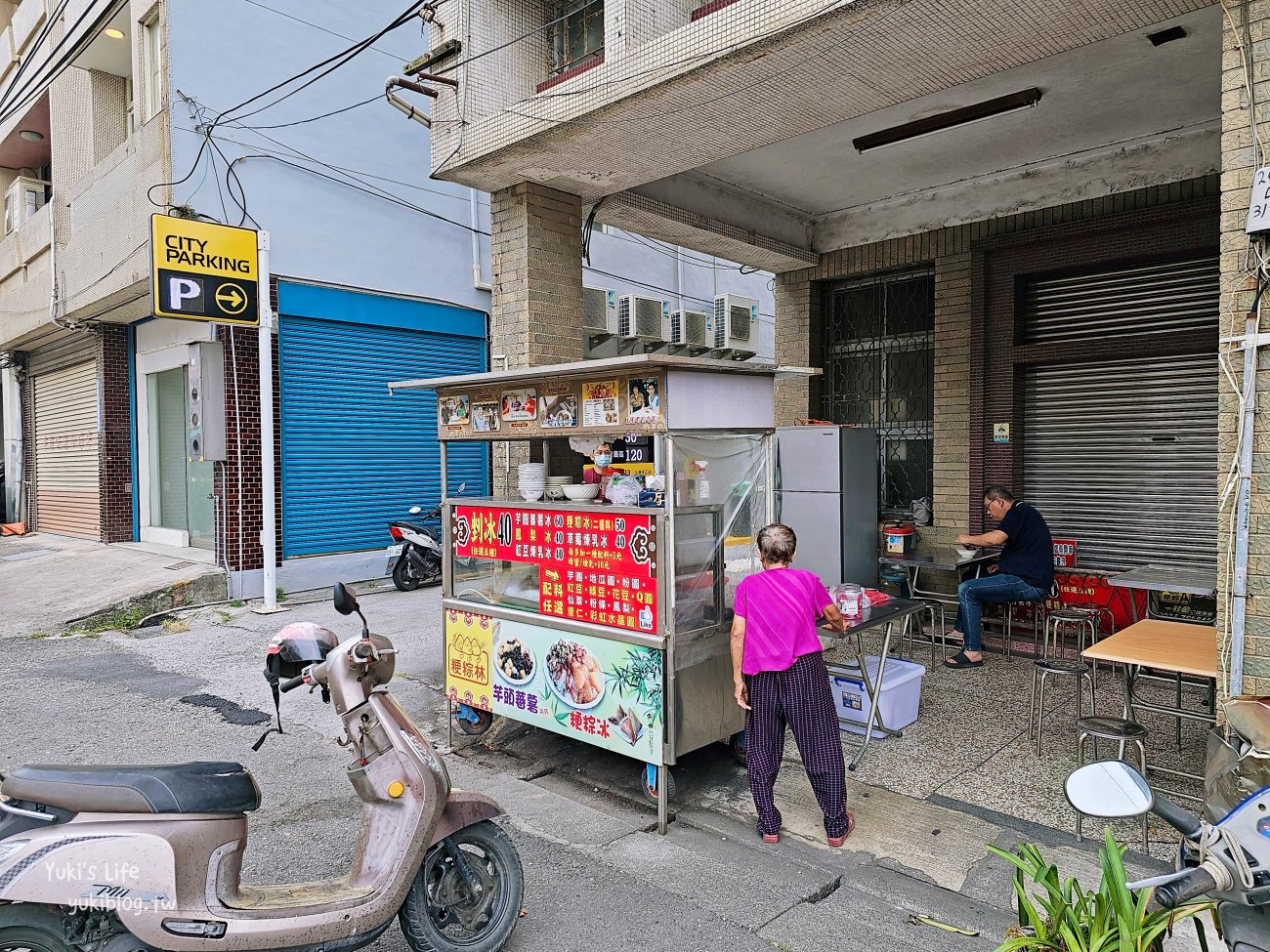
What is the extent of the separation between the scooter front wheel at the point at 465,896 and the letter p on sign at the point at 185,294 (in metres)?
7.74

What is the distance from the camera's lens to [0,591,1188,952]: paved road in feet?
11.1

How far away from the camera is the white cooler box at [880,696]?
552 cm

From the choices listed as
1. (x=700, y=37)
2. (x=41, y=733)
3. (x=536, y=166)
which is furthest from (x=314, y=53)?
(x=41, y=733)

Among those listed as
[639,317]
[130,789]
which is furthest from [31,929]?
[639,317]

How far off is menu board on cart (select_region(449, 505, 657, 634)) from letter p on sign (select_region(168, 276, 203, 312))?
5508mm

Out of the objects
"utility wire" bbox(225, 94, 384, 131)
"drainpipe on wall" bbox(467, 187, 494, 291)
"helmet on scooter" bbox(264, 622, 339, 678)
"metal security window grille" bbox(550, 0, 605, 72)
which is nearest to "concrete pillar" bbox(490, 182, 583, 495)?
"metal security window grille" bbox(550, 0, 605, 72)

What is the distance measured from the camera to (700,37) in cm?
495

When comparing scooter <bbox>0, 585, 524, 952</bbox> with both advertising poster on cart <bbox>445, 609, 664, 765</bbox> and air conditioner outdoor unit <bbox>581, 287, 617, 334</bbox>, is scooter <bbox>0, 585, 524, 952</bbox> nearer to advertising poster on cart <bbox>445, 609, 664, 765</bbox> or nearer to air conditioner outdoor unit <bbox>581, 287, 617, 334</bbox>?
advertising poster on cart <bbox>445, 609, 664, 765</bbox>

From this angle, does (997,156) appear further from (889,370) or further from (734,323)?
(734,323)

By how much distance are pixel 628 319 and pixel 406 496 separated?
4.23 m

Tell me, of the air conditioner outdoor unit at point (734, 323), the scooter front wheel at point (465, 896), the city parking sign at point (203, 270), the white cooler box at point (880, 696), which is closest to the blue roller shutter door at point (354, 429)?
the city parking sign at point (203, 270)

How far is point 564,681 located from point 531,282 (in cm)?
339

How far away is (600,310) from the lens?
40.6 feet

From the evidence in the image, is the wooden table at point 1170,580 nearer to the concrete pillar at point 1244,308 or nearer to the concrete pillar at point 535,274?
the concrete pillar at point 1244,308
